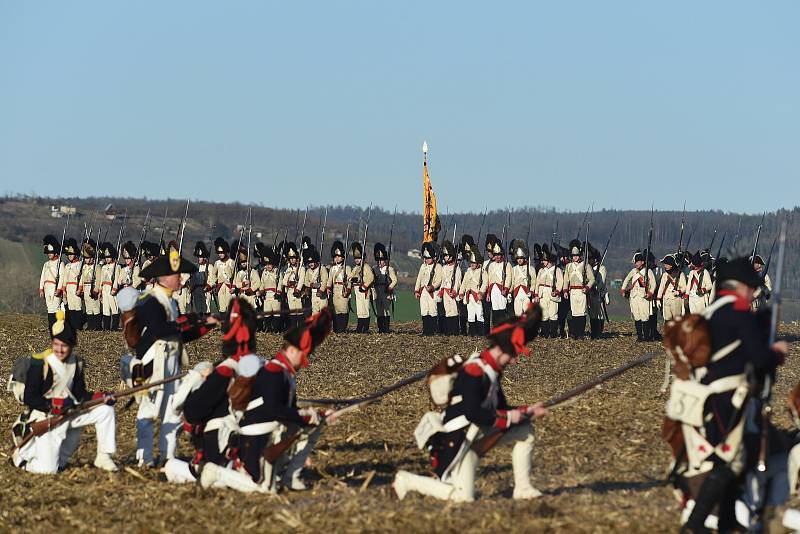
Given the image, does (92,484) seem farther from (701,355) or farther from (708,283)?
(708,283)

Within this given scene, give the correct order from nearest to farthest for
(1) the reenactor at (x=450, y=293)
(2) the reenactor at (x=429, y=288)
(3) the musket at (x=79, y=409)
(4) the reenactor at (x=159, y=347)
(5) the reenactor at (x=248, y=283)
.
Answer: (3) the musket at (x=79, y=409), (4) the reenactor at (x=159, y=347), (1) the reenactor at (x=450, y=293), (2) the reenactor at (x=429, y=288), (5) the reenactor at (x=248, y=283)

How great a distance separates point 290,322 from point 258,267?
4.25 feet

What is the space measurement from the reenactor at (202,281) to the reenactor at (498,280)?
577cm

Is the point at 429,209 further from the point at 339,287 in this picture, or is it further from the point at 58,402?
the point at 58,402

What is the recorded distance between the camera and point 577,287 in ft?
87.4

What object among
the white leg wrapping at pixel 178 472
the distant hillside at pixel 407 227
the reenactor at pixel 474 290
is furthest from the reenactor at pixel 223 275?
the distant hillside at pixel 407 227

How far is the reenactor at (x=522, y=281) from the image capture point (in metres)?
26.9

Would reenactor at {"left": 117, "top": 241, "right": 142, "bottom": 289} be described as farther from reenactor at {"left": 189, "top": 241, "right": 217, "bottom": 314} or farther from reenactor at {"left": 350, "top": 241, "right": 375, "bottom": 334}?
reenactor at {"left": 350, "top": 241, "right": 375, "bottom": 334}

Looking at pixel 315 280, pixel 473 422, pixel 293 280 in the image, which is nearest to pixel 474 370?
pixel 473 422

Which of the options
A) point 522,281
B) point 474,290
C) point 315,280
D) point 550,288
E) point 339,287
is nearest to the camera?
point 550,288

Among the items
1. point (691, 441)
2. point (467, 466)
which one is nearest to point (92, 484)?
point (467, 466)

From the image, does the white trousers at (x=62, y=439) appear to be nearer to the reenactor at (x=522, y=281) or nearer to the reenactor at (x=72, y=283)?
the reenactor at (x=522, y=281)

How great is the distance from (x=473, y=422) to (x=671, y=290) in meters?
16.4

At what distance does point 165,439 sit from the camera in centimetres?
1230
